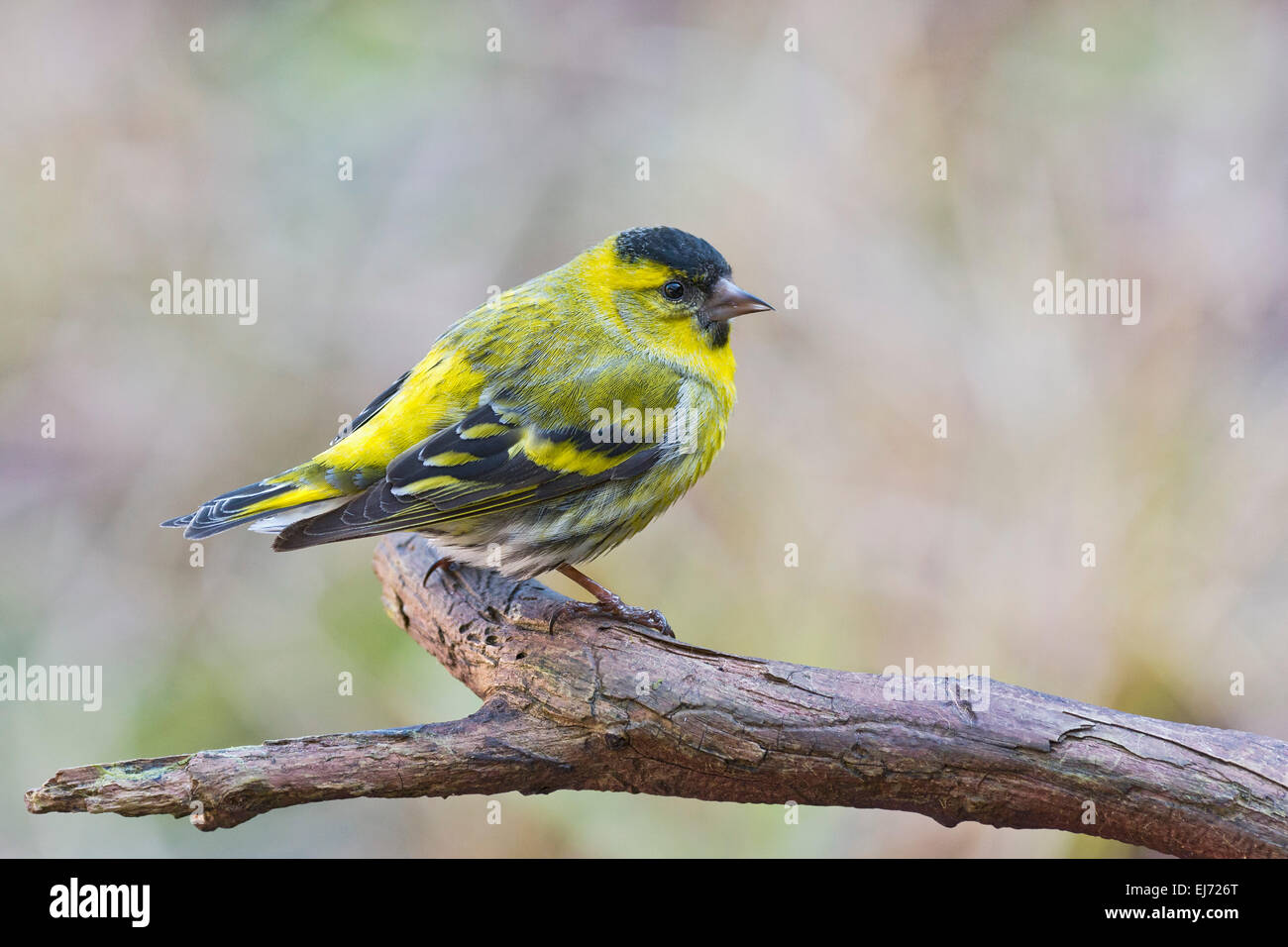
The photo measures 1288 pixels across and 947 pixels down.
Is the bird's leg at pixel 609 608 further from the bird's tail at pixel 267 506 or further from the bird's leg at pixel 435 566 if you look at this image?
the bird's tail at pixel 267 506

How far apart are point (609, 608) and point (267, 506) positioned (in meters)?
1.12

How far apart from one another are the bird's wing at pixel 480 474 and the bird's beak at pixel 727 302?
60cm

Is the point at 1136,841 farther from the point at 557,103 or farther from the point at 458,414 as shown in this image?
the point at 557,103

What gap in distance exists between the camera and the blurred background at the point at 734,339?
200 inches

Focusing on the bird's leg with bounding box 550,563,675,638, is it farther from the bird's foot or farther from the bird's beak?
the bird's beak

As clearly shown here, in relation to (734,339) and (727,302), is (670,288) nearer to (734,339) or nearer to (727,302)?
(727,302)

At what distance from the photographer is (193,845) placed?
5.04 m

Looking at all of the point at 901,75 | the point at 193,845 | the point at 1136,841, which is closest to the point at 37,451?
the point at 193,845

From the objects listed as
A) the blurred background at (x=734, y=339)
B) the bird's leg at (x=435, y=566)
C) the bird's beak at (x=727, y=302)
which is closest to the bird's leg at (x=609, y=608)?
the bird's leg at (x=435, y=566)

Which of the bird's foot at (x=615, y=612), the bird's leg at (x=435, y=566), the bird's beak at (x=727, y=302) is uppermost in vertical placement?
the bird's beak at (x=727, y=302)

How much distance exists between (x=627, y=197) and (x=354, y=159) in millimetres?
1420

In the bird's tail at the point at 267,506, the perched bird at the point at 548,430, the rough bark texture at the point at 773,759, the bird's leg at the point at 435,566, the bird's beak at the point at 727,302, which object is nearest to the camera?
the rough bark texture at the point at 773,759

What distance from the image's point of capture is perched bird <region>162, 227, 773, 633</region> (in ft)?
12.0

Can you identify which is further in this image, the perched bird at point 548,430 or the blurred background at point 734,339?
the blurred background at point 734,339
